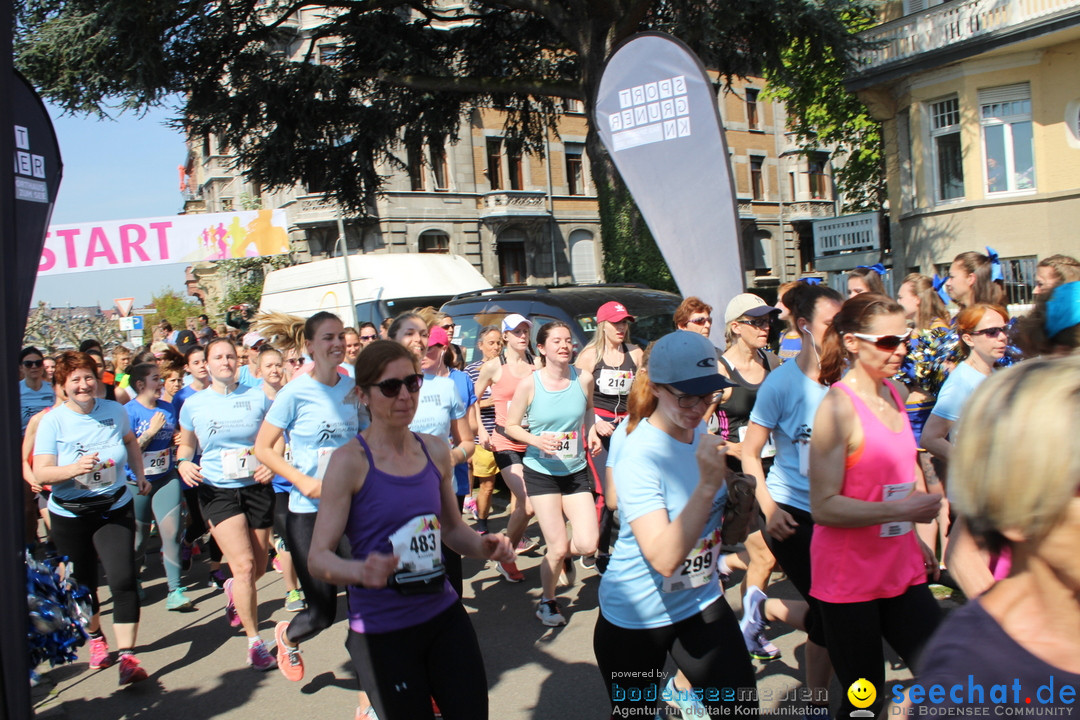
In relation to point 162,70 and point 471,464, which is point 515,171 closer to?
point 162,70

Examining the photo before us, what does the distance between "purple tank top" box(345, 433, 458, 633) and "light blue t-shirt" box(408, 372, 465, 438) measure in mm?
2231

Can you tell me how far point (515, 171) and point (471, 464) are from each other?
32.5 meters

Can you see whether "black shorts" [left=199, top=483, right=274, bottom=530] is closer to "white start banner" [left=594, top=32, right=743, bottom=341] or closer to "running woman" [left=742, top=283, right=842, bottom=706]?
"running woman" [left=742, top=283, right=842, bottom=706]

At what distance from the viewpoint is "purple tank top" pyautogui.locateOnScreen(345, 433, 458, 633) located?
3.16 meters

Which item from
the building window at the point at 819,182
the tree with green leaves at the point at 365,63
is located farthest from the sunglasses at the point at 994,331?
the building window at the point at 819,182

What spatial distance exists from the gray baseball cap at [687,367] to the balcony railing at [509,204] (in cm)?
3531

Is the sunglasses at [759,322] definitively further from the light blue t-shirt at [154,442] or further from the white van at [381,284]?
the white van at [381,284]

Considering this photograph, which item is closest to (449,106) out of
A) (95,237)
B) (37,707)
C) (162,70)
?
(162,70)

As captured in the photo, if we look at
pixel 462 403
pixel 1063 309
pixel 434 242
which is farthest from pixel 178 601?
pixel 434 242

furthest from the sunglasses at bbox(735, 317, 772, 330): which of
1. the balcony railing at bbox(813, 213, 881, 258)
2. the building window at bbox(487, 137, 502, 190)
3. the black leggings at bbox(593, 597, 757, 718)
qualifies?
the building window at bbox(487, 137, 502, 190)

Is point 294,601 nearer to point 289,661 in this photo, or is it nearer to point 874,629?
point 289,661

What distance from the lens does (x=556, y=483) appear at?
19.4 feet

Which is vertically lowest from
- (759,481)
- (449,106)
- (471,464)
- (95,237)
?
(471,464)

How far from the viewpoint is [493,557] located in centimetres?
332
